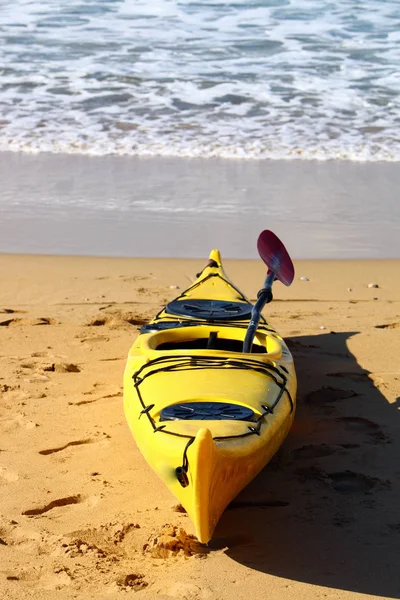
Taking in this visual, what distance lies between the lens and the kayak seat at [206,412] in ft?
9.87

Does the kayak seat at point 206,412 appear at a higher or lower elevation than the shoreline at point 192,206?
higher

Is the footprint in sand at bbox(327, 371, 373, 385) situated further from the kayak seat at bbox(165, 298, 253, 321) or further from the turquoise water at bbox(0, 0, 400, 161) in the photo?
the turquoise water at bbox(0, 0, 400, 161)

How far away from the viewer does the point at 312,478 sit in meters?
3.35

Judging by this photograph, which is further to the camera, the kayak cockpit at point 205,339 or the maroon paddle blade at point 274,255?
the maroon paddle blade at point 274,255

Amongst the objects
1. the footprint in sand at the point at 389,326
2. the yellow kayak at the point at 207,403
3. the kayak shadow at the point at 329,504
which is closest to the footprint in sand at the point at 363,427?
the kayak shadow at the point at 329,504

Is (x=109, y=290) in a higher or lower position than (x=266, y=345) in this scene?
lower

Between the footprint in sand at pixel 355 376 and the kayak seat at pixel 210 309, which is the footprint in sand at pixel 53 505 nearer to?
the kayak seat at pixel 210 309

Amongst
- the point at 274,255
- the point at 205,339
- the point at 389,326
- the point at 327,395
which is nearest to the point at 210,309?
the point at 205,339

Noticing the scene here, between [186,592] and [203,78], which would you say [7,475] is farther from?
[203,78]

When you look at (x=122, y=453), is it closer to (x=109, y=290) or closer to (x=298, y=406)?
(x=298, y=406)

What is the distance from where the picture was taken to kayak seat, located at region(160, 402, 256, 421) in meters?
3.01

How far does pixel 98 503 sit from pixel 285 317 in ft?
7.99

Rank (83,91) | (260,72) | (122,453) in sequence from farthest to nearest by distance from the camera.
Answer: (260,72) < (83,91) < (122,453)

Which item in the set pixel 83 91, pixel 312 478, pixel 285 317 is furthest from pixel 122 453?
pixel 83 91
